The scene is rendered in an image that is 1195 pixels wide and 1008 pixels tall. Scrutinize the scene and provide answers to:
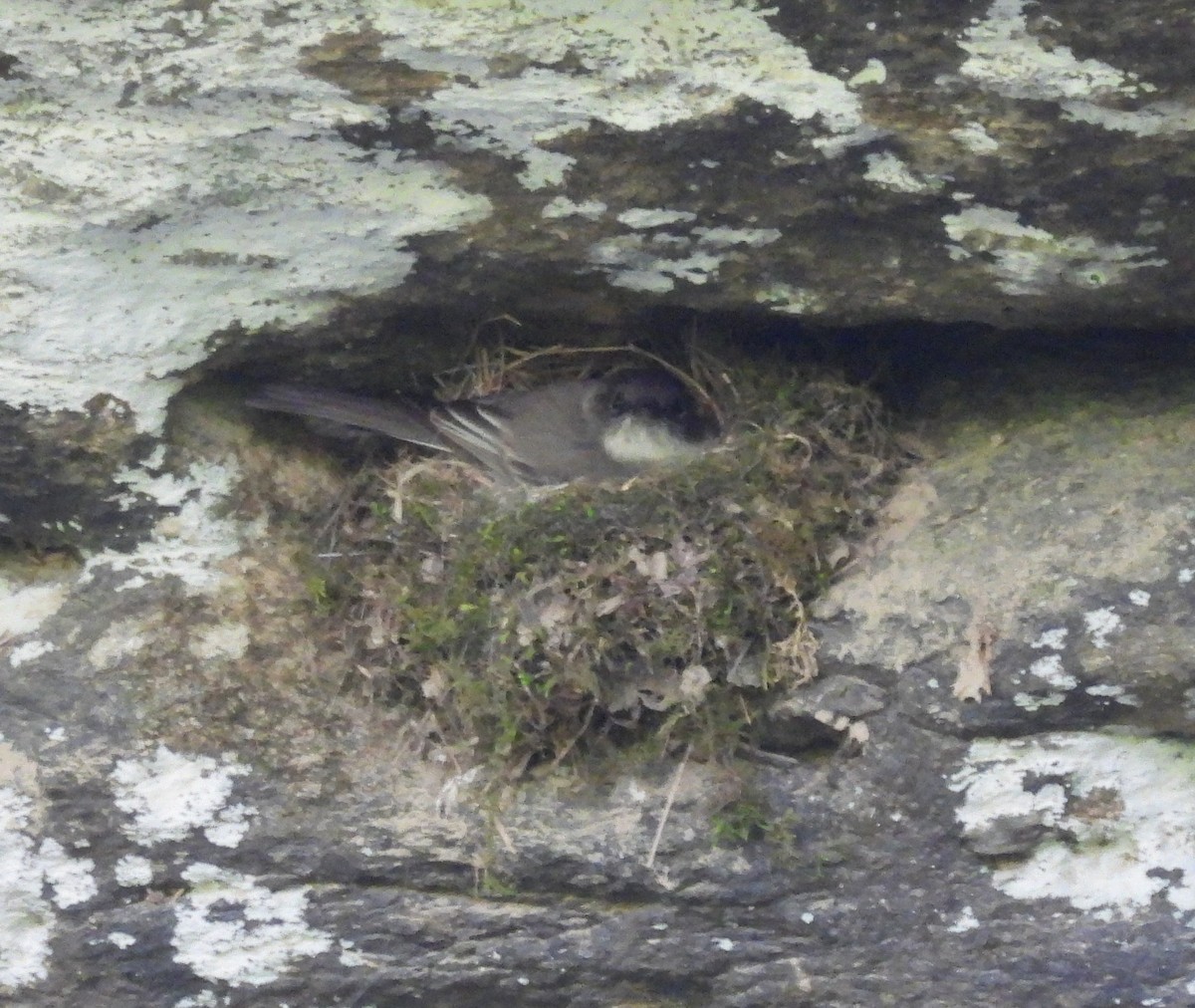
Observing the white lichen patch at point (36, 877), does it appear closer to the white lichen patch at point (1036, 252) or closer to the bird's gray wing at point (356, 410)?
the bird's gray wing at point (356, 410)

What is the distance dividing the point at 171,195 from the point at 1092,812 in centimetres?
173

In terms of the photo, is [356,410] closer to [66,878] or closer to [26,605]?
[26,605]

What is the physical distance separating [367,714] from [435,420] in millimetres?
632

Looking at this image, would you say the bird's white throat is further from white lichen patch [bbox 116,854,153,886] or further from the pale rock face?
white lichen patch [bbox 116,854,153,886]

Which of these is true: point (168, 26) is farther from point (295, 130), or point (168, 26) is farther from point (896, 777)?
point (896, 777)

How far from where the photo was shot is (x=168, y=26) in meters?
2.07

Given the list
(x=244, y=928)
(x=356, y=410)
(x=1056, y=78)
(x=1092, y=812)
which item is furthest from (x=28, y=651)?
(x=1056, y=78)

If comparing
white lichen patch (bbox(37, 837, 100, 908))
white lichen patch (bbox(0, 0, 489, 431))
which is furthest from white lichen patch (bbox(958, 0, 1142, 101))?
white lichen patch (bbox(37, 837, 100, 908))

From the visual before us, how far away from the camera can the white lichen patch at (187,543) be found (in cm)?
263

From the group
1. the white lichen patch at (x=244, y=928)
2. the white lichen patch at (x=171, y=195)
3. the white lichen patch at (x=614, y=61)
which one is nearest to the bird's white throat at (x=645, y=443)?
the white lichen patch at (x=171, y=195)

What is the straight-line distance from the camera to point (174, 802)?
2.52 metres

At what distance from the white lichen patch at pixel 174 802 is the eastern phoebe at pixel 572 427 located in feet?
2.45

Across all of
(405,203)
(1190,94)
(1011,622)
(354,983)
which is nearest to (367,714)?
(354,983)

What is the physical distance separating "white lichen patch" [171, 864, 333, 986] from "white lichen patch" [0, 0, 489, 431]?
838mm
